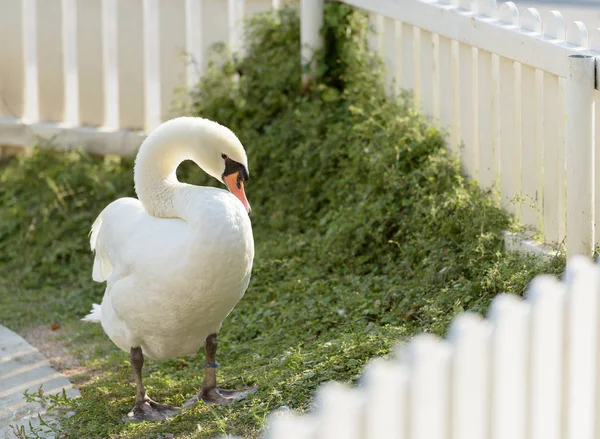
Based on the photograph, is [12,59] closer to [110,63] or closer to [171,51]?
[110,63]

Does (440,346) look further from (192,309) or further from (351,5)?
(351,5)

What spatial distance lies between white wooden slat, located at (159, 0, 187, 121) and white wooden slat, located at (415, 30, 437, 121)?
8.23 ft

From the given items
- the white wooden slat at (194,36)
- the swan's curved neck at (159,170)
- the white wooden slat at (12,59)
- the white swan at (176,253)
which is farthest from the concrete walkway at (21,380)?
the white wooden slat at (12,59)

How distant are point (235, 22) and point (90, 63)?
4.61 ft

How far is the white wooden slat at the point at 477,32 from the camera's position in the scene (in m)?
5.39

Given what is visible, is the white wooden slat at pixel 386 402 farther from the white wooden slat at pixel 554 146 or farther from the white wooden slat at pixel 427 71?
the white wooden slat at pixel 427 71

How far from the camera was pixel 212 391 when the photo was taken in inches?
200

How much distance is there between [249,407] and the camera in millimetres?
4766

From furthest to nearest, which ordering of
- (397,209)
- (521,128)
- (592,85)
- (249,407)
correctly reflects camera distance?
1. (397,209)
2. (521,128)
3. (592,85)
4. (249,407)

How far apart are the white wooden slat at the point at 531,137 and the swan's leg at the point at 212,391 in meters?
1.92

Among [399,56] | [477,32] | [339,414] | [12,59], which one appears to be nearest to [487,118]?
[477,32]

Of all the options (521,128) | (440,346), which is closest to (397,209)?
(521,128)

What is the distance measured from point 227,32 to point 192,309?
437 centimetres

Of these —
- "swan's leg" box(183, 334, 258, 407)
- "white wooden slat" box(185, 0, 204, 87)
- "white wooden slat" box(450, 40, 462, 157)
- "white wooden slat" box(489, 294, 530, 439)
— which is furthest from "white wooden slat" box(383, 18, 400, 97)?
"white wooden slat" box(489, 294, 530, 439)
